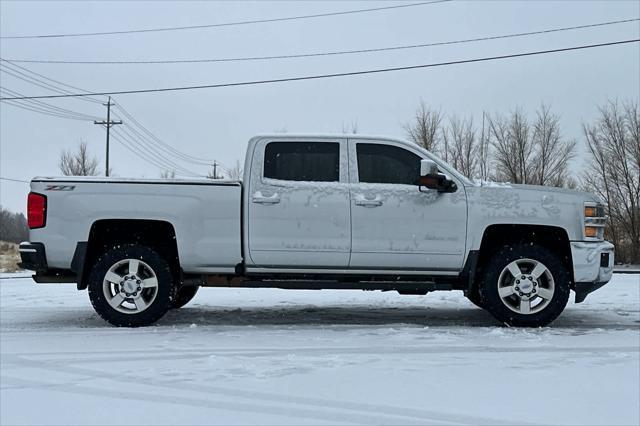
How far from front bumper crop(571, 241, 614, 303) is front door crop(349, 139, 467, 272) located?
3.78 feet

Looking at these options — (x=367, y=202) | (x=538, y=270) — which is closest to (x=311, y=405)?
(x=367, y=202)

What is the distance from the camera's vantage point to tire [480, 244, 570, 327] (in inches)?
231

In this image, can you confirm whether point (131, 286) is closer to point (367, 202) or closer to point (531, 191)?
point (367, 202)

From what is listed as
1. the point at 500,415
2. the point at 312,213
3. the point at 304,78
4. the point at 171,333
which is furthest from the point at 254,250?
the point at 304,78

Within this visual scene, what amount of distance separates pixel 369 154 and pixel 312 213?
90 centimetres

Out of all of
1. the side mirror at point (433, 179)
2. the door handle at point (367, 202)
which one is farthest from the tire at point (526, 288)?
the door handle at point (367, 202)

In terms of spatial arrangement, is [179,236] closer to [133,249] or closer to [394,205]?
[133,249]

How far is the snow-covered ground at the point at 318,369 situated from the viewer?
3.25 m

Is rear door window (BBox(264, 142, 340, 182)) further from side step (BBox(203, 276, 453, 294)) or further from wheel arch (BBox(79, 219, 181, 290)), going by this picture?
wheel arch (BBox(79, 219, 181, 290))

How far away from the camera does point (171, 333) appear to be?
5.62 m

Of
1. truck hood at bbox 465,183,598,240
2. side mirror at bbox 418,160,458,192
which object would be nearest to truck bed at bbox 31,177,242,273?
side mirror at bbox 418,160,458,192

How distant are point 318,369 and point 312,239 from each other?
195 centimetres

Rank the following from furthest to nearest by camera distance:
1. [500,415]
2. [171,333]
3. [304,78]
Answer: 1. [304,78]
2. [171,333]
3. [500,415]

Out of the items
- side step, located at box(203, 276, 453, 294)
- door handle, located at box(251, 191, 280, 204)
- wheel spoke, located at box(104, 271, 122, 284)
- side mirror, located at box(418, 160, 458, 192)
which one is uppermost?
side mirror, located at box(418, 160, 458, 192)
